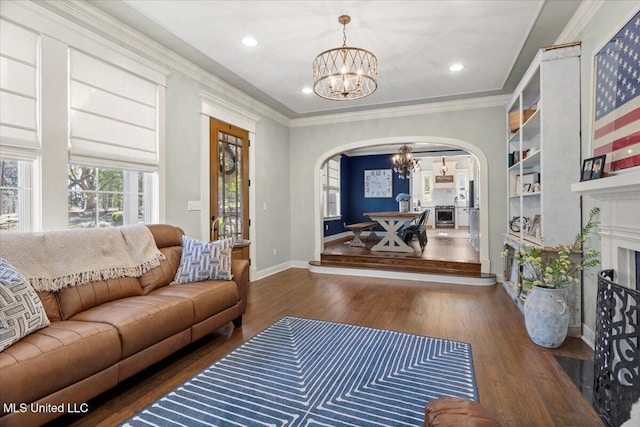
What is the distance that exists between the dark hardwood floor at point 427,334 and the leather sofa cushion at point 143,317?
0.30 metres

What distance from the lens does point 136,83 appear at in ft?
10.7

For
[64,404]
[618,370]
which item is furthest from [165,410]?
[618,370]

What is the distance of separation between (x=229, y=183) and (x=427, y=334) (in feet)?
10.8

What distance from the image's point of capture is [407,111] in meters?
5.43

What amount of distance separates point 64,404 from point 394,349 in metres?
2.18

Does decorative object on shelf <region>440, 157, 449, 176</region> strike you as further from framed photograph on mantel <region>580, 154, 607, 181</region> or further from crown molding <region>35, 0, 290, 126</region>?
framed photograph on mantel <region>580, 154, 607, 181</region>

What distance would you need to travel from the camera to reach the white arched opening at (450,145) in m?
5.04

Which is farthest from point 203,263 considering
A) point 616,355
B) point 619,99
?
point 619,99

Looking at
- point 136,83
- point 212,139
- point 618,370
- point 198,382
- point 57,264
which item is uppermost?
point 136,83

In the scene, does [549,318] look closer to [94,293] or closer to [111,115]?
[94,293]

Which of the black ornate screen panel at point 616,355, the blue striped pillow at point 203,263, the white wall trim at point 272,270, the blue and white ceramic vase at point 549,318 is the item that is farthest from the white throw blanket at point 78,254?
the blue and white ceramic vase at point 549,318

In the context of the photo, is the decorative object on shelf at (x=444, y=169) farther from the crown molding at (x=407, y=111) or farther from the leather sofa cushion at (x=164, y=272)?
the leather sofa cushion at (x=164, y=272)

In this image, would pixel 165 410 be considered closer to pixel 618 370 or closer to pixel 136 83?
pixel 618 370

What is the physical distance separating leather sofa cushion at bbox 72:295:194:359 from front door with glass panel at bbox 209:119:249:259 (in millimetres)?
1658
